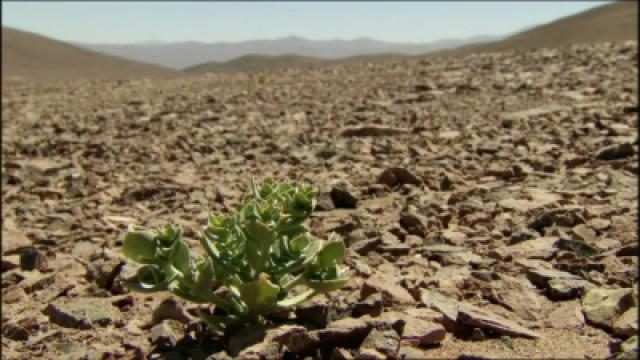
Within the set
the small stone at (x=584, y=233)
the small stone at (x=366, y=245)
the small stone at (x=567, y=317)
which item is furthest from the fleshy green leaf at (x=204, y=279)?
the small stone at (x=584, y=233)

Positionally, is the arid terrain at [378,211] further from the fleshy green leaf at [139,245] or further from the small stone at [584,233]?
the fleshy green leaf at [139,245]

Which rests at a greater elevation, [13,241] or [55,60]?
[13,241]

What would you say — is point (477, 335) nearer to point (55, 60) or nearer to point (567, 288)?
point (567, 288)

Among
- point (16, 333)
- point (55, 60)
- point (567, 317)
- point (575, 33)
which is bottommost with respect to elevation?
point (55, 60)

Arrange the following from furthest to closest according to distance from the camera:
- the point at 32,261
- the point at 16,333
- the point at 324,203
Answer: the point at 324,203, the point at 32,261, the point at 16,333

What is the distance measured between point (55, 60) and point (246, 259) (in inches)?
1812

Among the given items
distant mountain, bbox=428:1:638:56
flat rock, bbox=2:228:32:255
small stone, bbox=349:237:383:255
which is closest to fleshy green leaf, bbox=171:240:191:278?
small stone, bbox=349:237:383:255

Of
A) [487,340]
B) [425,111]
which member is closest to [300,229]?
[487,340]

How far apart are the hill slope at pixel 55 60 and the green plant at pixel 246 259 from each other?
3615cm

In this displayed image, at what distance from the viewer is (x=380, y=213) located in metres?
4.26

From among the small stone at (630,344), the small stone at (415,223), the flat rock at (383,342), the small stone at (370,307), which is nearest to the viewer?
the small stone at (630,344)

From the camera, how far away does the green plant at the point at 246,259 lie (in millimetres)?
2559

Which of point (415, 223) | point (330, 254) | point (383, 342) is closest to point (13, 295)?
point (330, 254)

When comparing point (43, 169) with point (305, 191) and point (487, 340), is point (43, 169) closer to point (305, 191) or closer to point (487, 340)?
point (305, 191)
